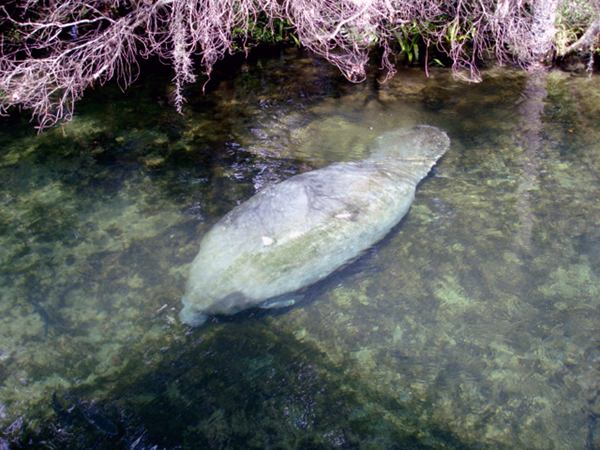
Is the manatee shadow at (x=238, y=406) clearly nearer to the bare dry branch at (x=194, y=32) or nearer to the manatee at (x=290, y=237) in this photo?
the manatee at (x=290, y=237)

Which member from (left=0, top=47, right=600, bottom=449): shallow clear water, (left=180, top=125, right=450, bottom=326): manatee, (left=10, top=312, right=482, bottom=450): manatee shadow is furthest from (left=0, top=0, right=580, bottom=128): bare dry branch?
(left=10, top=312, right=482, bottom=450): manatee shadow

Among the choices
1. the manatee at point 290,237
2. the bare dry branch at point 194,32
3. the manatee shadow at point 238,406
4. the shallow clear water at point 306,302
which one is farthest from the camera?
the bare dry branch at point 194,32

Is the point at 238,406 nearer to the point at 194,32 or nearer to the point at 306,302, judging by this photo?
the point at 306,302

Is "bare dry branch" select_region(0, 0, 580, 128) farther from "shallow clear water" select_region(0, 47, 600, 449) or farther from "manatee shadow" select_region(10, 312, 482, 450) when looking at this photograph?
"manatee shadow" select_region(10, 312, 482, 450)

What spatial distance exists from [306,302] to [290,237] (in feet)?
1.98

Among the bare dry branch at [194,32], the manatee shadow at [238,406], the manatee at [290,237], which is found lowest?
the manatee shadow at [238,406]

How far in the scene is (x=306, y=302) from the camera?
375 cm

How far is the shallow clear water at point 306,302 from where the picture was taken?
2957mm

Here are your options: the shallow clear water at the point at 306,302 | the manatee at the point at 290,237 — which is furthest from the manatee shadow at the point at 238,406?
the manatee at the point at 290,237

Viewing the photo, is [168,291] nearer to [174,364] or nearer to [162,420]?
[174,364]

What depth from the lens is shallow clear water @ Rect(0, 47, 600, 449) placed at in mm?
2957

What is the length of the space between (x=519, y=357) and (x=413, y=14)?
561 centimetres

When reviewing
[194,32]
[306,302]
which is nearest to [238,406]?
[306,302]

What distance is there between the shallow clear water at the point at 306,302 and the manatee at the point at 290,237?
0.23 m
